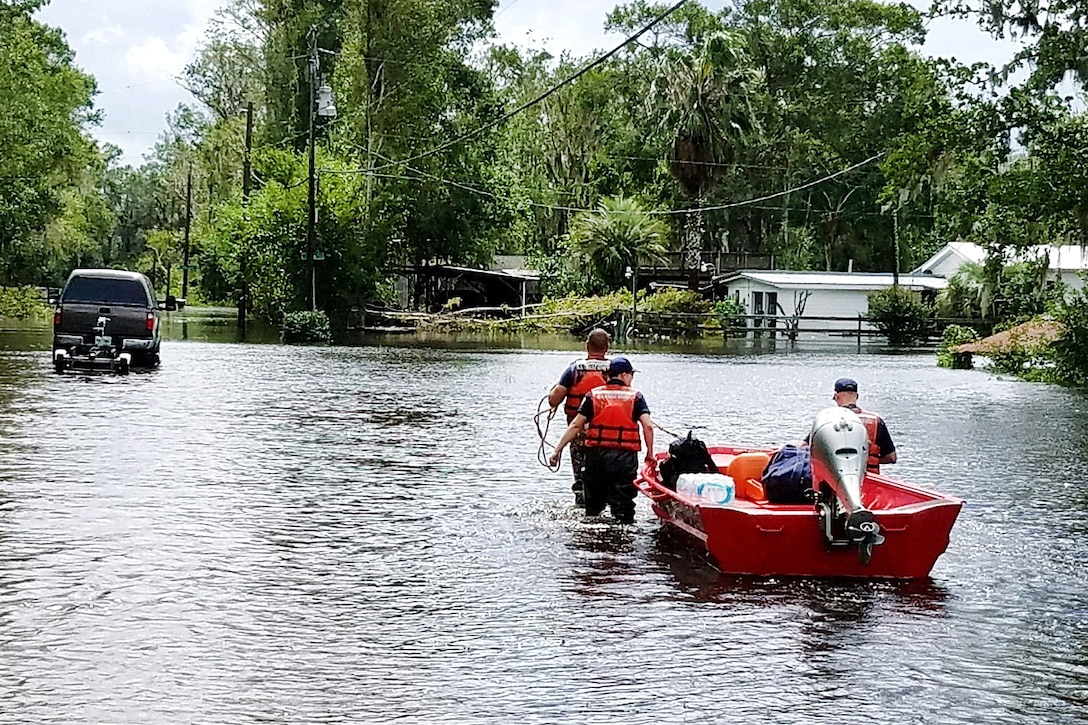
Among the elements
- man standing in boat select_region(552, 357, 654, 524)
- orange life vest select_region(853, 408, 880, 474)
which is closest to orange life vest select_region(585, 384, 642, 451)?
man standing in boat select_region(552, 357, 654, 524)

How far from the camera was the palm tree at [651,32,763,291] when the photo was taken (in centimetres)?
7181

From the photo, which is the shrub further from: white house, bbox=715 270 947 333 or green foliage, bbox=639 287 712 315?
green foliage, bbox=639 287 712 315

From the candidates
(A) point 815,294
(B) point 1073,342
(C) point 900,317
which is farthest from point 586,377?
(A) point 815,294

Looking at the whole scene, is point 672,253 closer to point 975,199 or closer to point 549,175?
point 549,175

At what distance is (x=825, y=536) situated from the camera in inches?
419

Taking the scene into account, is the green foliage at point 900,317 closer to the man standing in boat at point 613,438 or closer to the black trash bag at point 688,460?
the man standing in boat at point 613,438

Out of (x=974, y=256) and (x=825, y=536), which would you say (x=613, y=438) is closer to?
(x=825, y=536)

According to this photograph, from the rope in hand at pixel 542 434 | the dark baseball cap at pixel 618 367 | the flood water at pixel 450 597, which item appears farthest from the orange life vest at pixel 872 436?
the rope in hand at pixel 542 434

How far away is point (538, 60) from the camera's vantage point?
9475cm

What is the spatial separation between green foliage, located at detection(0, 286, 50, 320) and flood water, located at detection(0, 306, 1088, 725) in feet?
152

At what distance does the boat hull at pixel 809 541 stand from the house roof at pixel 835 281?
201ft

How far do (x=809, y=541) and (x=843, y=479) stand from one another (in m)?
0.65

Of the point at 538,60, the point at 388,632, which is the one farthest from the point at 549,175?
the point at 388,632

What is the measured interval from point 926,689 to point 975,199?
26825 millimetres
